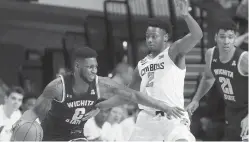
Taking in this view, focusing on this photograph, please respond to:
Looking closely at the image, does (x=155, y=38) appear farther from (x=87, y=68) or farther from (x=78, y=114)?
(x=78, y=114)

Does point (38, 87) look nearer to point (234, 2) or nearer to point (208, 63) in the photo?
point (208, 63)

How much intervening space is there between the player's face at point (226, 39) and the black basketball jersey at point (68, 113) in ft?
4.34

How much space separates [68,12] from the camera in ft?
18.5

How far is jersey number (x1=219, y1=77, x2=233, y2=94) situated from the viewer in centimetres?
461

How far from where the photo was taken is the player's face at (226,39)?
4.47 m

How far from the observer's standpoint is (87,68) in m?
3.96

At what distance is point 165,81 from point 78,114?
2.65ft

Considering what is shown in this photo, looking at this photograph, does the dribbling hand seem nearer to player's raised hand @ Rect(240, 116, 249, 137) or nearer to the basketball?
player's raised hand @ Rect(240, 116, 249, 137)

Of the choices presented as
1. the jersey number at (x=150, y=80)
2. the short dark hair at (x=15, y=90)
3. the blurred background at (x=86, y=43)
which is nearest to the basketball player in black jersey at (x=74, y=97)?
the jersey number at (x=150, y=80)

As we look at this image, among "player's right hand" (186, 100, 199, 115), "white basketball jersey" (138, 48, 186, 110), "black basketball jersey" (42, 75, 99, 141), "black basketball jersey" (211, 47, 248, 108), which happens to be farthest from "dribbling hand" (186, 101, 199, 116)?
"black basketball jersey" (42, 75, 99, 141)

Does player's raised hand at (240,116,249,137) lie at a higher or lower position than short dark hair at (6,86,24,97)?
lower

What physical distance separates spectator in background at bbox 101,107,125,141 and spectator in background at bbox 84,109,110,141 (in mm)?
58

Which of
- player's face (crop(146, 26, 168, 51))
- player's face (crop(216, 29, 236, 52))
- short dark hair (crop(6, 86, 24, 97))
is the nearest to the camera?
player's face (crop(146, 26, 168, 51))

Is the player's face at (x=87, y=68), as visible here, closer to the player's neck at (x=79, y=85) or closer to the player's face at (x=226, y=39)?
the player's neck at (x=79, y=85)
